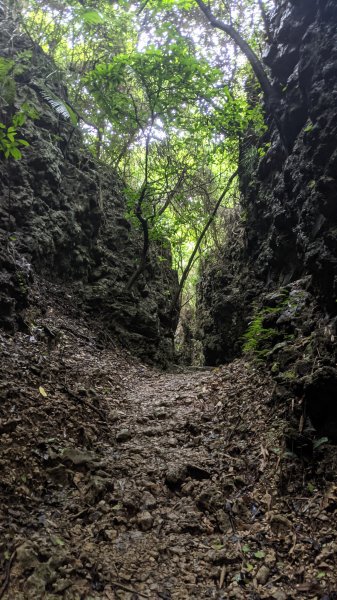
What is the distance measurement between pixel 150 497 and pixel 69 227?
24.0ft

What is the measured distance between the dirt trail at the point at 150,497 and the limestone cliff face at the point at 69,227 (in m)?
2.41

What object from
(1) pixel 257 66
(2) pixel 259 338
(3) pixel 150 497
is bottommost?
(3) pixel 150 497

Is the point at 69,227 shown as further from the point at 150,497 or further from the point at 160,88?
the point at 150,497

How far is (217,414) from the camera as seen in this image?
5359 millimetres

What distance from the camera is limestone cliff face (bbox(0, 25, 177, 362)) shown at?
25.4ft

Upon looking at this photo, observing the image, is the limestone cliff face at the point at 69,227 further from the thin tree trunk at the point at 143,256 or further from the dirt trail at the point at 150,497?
the dirt trail at the point at 150,497

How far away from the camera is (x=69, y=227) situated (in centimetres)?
943

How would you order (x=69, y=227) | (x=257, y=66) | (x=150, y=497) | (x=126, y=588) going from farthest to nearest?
1. (x=69, y=227)
2. (x=257, y=66)
3. (x=150, y=497)
4. (x=126, y=588)

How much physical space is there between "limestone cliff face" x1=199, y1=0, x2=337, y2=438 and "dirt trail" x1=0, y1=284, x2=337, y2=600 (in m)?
0.73

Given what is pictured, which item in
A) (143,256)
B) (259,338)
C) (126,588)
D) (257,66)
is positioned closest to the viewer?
(126,588)

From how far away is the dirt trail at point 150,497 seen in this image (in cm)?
256

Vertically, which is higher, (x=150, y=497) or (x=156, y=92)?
(x=156, y=92)

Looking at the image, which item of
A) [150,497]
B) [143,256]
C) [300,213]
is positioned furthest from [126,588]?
[143,256]

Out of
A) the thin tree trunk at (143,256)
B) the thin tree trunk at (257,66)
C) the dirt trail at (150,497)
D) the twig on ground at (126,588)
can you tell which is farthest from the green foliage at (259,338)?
the thin tree trunk at (143,256)
